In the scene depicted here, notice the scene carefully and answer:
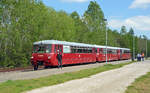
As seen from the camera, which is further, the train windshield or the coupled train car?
A: the train windshield

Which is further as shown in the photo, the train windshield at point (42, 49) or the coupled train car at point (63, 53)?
the train windshield at point (42, 49)

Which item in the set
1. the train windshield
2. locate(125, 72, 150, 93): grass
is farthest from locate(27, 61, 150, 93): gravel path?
the train windshield

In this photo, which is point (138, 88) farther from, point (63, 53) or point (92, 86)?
point (63, 53)

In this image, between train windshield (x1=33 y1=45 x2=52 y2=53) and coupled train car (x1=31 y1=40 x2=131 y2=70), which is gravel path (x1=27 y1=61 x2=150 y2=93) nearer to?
coupled train car (x1=31 y1=40 x2=131 y2=70)

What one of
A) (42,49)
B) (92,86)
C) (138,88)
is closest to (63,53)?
(42,49)

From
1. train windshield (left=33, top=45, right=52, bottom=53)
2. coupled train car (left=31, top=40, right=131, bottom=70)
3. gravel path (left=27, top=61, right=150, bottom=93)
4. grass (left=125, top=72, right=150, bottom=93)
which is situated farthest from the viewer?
train windshield (left=33, top=45, right=52, bottom=53)

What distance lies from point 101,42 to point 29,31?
35392 millimetres

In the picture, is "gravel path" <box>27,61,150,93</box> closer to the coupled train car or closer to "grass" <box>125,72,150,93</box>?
"grass" <box>125,72,150,93</box>

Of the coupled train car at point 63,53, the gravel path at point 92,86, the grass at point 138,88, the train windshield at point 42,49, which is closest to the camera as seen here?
the gravel path at point 92,86

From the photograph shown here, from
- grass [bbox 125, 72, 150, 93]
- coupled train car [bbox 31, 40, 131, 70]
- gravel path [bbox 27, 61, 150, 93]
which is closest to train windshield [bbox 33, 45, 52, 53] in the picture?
coupled train car [bbox 31, 40, 131, 70]

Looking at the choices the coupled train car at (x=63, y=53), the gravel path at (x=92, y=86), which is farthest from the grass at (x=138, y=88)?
the coupled train car at (x=63, y=53)

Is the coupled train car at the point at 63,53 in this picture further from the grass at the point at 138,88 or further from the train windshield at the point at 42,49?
the grass at the point at 138,88

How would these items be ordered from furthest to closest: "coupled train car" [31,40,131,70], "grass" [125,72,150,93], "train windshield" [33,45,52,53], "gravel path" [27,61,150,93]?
1. "train windshield" [33,45,52,53]
2. "coupled train car" [31,40,131,70]
3. "grass" [125,72,150,93]
4. "gravel path" [27,61,150,93]

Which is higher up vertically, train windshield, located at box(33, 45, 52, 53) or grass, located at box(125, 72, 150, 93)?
train windshield, located at box(33, 45, 52, 53)
